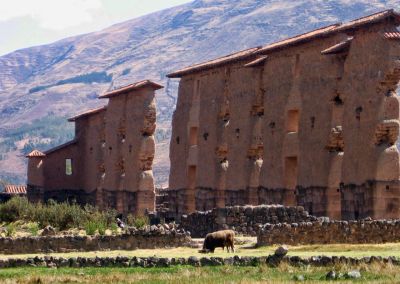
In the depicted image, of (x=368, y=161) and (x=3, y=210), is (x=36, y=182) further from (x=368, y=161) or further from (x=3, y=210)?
(x=368, y=161)

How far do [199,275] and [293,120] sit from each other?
74.5 feet

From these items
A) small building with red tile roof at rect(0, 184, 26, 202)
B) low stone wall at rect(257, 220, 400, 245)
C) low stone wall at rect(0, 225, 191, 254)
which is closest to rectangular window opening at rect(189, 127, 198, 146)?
low stone wall at rect(0, 225, 191, 254)

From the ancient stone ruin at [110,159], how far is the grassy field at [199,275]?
30.0 m

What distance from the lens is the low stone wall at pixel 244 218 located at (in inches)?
1446

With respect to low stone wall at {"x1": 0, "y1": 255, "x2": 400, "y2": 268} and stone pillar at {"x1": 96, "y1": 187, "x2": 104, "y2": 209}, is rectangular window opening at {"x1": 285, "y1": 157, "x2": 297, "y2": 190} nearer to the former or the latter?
low stone wall at {"x1": 0, "y1": 255, "x2": 400, "y2": 268}

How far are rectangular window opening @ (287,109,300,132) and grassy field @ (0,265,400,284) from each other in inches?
795

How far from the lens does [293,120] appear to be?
4534 centimetres

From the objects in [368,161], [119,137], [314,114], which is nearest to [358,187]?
[368,161]

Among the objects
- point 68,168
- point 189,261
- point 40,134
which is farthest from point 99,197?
point 40,134

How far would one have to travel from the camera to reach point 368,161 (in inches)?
1528

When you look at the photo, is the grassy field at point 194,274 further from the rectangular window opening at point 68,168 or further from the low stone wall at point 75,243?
the rectangular window opening at point 68,168

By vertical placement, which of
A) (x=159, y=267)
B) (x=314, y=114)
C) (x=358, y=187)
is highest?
(x=314, y=114)

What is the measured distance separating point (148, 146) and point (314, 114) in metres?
15.2

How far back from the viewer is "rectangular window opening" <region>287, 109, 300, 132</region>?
4503cm
